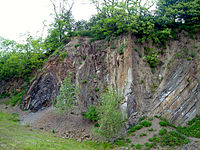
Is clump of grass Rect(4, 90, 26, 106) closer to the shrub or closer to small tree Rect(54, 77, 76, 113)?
small tree Rect(54, 77, 76, 113)

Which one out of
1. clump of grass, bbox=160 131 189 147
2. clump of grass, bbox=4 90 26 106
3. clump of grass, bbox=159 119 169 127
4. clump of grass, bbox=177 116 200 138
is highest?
clump of grass, bbox=4 90 26 106

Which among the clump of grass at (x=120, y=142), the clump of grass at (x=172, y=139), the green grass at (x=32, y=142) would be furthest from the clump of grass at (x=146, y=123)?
the green grass at (x=32, y=142)

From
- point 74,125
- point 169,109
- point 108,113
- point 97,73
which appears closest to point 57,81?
point 97,73

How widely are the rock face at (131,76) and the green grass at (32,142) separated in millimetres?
4543

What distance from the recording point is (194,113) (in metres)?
19.9

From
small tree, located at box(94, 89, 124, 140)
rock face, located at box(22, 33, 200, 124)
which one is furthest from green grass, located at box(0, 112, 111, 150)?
rock face, located at box(22, 33, 200, 124)

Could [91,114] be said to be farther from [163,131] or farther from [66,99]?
[163,131]

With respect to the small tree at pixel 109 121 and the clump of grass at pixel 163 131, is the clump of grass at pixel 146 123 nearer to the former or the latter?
the clump of grass at pixel 163 131

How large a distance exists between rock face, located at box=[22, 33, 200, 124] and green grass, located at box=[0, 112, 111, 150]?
4.54 metres

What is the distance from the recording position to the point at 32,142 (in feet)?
46.3

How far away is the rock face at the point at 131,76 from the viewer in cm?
2044

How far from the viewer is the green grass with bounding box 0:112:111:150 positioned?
12828 millimetres

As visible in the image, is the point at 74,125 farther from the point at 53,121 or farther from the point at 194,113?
the point at 194,113

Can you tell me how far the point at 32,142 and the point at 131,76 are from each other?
12.9 metres
